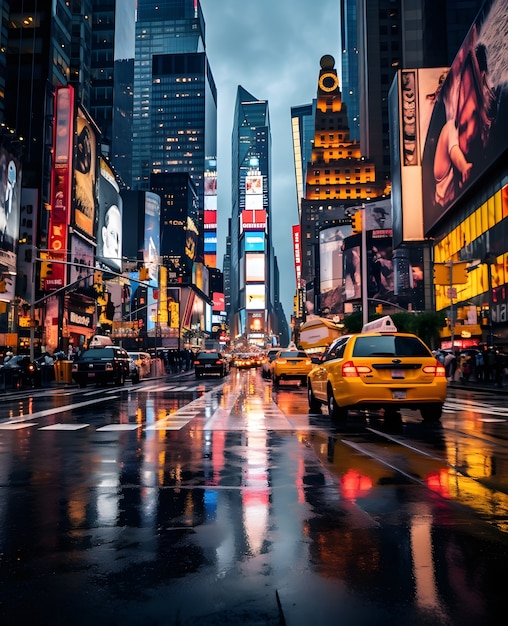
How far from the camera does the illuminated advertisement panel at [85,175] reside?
233 feet

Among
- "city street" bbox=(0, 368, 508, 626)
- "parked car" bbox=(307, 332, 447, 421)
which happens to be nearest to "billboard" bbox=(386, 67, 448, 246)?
"parked car" bbox=(307, 332, 447, 421)

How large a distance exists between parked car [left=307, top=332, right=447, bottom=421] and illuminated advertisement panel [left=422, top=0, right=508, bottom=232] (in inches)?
1442

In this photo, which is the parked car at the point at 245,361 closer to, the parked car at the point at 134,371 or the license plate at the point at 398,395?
the parked car at the point at 134,371

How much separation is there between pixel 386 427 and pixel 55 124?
66.4 meters

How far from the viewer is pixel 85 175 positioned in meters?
74.1

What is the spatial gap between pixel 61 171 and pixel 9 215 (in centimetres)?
1557

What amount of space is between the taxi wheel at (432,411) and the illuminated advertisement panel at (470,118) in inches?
1439

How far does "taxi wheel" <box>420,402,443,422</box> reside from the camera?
1147 centimetres

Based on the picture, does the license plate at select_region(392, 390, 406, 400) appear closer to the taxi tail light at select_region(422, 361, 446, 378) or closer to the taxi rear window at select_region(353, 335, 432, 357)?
the taxi tail light at select_region(422, 361, 446, 378)

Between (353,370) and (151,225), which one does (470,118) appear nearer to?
(353,370)

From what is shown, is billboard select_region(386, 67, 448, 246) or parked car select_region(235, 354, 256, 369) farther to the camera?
parked car select_region(235, 354, 256, 369)

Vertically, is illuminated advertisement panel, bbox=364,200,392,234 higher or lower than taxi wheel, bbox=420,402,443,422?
higher

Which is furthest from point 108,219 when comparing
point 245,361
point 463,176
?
point 463,176

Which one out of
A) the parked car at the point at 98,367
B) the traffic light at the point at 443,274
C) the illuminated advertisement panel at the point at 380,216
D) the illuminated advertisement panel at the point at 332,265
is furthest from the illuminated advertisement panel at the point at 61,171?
the illuminated advertisement panel at the point at 332,265
